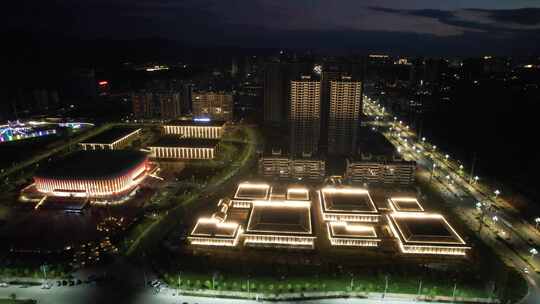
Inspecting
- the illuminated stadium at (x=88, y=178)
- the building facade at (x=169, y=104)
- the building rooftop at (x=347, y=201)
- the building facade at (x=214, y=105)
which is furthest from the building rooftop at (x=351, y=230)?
the building facade at (x=169, y=104)

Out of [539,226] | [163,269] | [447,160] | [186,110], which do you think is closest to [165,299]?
[163,269]

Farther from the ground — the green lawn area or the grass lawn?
the green lawn area

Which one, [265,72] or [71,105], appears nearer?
[265,72]

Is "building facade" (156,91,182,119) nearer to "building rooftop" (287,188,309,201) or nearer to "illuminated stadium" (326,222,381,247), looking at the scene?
"building rooftop" (287,188,309,201)

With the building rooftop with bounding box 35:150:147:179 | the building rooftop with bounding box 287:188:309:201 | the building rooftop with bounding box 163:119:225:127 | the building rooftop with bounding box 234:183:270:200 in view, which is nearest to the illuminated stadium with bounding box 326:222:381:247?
the building rooftop with bounding box 287:188:309:201

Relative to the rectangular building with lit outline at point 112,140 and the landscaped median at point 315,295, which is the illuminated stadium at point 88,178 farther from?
the landscaped median at point 315,295

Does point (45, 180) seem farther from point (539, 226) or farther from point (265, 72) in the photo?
point (539, 226)

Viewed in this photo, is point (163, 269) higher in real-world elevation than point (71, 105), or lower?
lower
